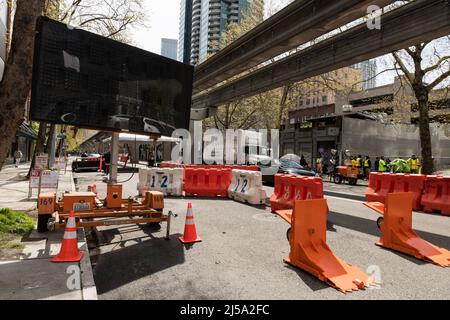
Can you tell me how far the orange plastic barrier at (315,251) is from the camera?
4.64m

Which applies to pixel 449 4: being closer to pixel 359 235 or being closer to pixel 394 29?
pixel 394 29

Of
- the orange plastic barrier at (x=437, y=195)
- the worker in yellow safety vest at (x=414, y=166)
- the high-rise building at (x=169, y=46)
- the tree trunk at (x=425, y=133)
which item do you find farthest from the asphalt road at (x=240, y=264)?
the high-rise building at (x=169, y=46)

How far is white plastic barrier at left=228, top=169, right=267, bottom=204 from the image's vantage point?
11.8 m

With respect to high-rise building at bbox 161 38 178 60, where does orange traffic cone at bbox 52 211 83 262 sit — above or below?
below

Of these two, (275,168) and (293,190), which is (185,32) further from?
(293,190)

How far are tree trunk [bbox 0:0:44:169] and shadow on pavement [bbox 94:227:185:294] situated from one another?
8.95 feet

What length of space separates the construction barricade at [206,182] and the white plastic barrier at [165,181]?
1.17 feet

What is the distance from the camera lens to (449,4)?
10938 mm

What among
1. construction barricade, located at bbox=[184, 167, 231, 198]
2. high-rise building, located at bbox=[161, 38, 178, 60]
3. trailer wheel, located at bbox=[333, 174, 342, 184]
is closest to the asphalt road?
construction barricade, located at bbox=[184, 167, 231, 198]

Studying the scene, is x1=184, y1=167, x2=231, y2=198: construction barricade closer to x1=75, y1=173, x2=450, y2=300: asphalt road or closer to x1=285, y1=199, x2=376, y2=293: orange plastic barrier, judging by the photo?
x1=75, y1=173, x2=450, y2=300: asphalt road

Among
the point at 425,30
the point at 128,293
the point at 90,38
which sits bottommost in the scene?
the point at 128,293

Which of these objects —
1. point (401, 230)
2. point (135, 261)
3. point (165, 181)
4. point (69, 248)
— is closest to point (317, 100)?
point (165, 181)
